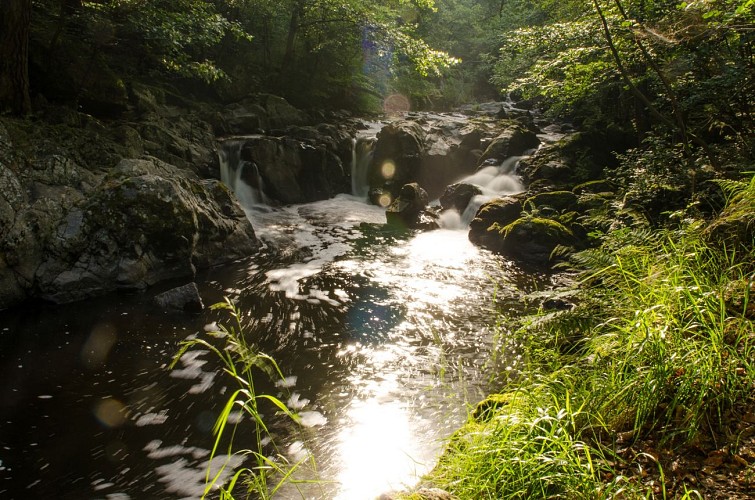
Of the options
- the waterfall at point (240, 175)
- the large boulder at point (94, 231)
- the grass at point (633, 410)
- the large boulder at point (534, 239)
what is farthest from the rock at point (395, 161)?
the grass at point (633, 410)

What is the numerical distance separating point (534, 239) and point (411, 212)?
4.60m

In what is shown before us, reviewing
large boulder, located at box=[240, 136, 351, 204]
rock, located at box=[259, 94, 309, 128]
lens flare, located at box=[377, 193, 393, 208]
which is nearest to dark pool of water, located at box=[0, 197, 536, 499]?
large boulder, located at box=[240, 136, 351, 204]

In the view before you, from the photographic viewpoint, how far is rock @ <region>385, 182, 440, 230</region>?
1303 cm

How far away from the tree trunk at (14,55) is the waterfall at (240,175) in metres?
5.56

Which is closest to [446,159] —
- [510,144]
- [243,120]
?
[510,144]

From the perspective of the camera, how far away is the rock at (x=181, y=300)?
22.0 feet

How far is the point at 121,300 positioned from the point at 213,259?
2.22 meters

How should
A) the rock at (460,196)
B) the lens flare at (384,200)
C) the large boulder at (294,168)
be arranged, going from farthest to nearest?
the lens flare at (384,200) → the large boulder at (294,168) → the rock at (460,196)

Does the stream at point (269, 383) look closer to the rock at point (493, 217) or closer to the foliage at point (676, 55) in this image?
the rock at point (493, 217)

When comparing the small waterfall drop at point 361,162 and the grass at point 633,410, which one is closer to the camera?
the grass at point 633,410

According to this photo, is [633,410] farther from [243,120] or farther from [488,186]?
[243,120]

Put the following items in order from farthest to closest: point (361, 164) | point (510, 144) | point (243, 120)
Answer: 1. point (361, 164)
2. point (510, 144)
3. point (243, 120)

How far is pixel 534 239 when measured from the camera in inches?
394

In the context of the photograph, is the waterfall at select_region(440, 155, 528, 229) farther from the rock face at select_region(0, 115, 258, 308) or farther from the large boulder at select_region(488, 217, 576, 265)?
the rock face at select_region(0, 115, 258, 308)
